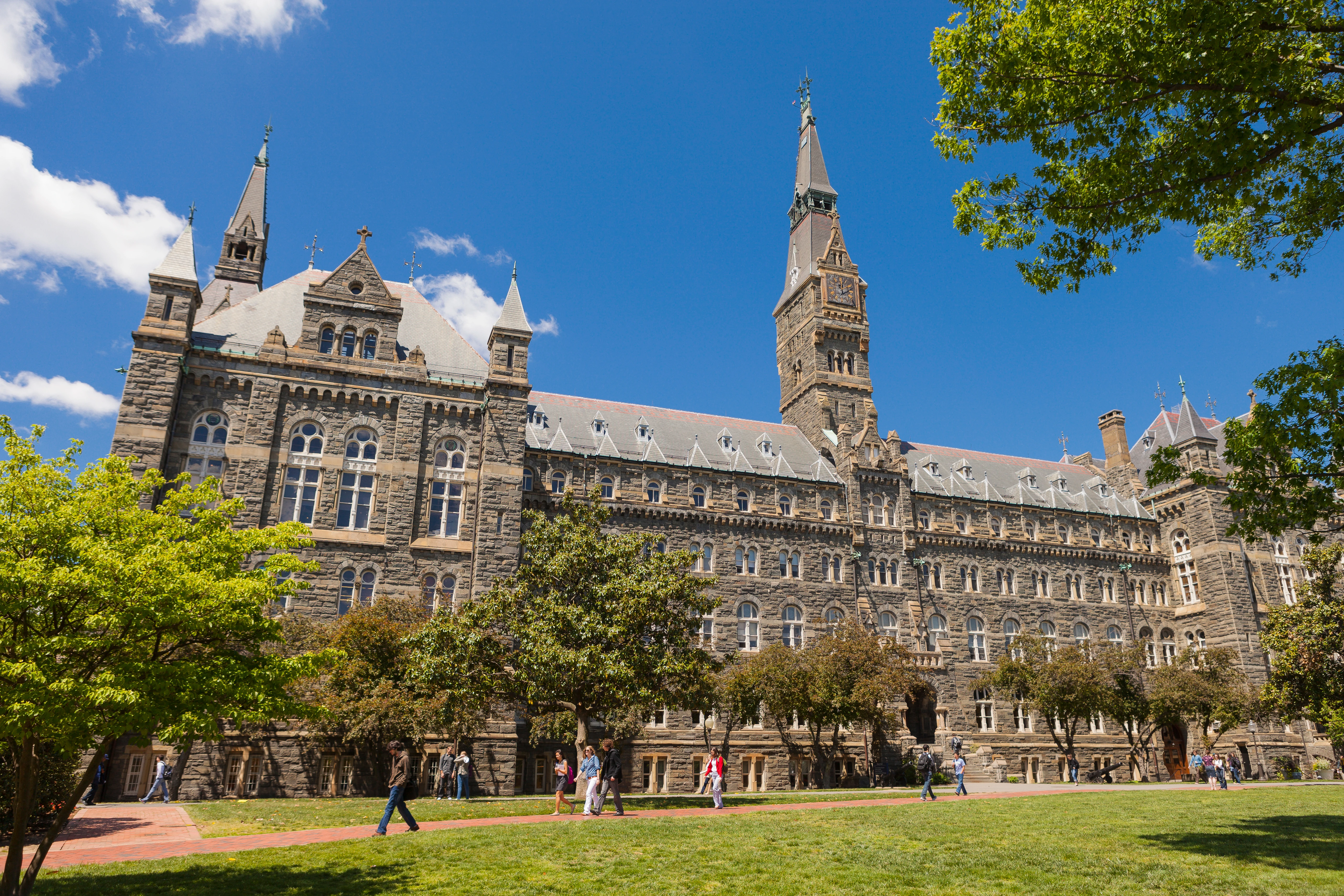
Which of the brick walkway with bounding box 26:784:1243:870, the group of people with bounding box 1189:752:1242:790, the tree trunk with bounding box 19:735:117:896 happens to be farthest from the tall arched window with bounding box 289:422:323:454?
the group of people with bounding box 1189:752:1242:790

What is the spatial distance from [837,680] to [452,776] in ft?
57.6

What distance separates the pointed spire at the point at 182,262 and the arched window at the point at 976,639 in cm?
4631

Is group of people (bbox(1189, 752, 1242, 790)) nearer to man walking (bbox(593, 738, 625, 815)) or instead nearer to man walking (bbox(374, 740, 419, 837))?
man walking (bbox(593, 738, 625, 815))

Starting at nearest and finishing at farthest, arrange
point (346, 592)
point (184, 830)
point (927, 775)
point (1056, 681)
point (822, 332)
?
point (184, 830)
point (927, 775)
point (346, 592)
point (1056, 681)
point (822, 332)

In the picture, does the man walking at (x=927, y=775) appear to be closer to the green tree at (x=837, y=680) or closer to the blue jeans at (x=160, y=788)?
the green tree at (x=837, y=680)

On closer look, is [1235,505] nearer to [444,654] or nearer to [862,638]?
[444,654]

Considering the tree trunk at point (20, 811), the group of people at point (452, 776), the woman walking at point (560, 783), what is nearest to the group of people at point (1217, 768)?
the woman walking at point (560, 783)

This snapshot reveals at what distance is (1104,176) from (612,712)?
2397cm

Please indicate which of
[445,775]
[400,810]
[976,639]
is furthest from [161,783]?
[976,639]

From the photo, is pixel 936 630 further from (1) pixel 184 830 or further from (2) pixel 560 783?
(1) pixel 184 830

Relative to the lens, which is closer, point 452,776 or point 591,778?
point 591,778

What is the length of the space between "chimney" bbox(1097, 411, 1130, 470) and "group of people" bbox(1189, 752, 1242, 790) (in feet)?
73.7

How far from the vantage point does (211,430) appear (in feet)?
127

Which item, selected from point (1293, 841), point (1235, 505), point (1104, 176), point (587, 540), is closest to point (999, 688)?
point (587, 540)
